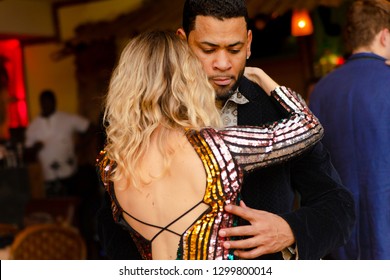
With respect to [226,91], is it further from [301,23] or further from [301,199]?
[301,23]

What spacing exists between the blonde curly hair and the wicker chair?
7.55ft

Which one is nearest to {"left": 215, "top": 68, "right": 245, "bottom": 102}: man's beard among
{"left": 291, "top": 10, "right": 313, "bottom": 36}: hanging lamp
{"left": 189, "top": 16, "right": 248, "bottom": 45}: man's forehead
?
{"left": 189, "top": 16, "right": 248, "bottom": 45}: man's forehead

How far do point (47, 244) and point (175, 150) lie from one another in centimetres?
265

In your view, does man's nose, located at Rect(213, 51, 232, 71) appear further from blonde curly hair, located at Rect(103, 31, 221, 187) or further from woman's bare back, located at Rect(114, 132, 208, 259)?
woman's bare back, located at Rect(114, 132, 208, 259)

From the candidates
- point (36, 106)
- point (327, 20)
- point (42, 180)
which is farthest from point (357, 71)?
point (36, 106)

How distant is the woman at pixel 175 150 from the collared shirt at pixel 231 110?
0.72ft

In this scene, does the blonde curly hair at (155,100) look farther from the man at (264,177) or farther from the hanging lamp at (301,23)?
the hanging lamp at (301,23)

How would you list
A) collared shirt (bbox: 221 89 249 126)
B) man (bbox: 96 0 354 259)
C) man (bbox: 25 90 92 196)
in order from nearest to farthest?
man (bbox: 96 0 354 259) → collared shirt (bbox: 221 89 249 126) → man (bbox: 25 90 92 196)

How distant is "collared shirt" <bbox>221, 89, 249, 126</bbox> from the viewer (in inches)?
91.1

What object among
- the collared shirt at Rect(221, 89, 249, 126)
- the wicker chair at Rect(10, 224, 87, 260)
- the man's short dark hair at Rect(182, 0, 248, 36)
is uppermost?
the man's short dark hair at Rect(182, 0, 248, 36)

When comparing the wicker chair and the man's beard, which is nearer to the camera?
the man's beard

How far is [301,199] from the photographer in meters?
2.31

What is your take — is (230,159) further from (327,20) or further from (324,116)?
(327,20)

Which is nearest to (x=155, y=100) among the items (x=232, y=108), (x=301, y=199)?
(x=232, y=108)
